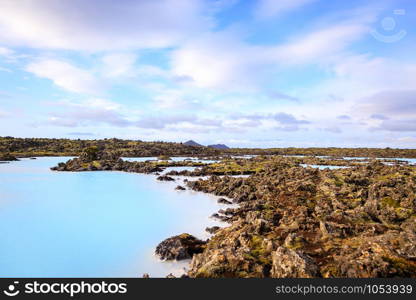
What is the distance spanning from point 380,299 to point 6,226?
28.4 metres

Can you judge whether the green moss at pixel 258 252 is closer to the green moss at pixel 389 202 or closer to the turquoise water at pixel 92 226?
the turquoise water at pixel 92 226

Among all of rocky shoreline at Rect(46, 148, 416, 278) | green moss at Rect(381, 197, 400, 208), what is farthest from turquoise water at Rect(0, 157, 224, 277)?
green moss at Rect(381, 197, 400, 208)

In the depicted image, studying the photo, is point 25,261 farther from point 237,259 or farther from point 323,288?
point 323,288

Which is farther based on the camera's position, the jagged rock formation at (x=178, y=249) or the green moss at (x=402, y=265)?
the jagged rock formation at (x=178, y=249)

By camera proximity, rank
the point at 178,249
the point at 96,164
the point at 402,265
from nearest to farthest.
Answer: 1. the point at 402,265
2. the point at 178,249
3. the point at 96,164

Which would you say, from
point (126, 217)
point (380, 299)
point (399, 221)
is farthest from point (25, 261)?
point (399, 221)

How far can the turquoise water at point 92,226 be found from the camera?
17094mm

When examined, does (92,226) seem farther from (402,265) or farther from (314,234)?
(402,265)

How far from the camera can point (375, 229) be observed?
18.8 metres

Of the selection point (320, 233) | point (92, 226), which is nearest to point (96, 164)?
point (92, 226)

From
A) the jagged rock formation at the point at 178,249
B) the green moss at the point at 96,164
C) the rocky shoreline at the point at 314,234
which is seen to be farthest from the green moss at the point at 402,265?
the green moss at the point at 96,164

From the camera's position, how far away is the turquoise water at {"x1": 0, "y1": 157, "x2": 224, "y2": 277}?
17.1 metres

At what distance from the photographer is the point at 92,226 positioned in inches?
1014

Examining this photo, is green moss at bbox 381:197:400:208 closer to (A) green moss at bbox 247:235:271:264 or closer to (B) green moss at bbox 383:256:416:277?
(B) green moss at bbox 383:256:416:277
